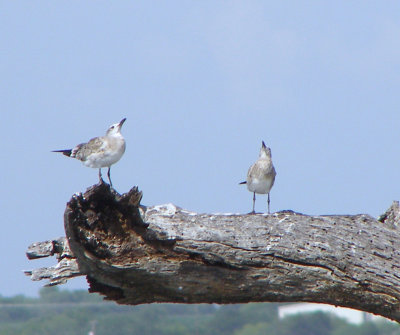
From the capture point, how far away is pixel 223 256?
5.30m

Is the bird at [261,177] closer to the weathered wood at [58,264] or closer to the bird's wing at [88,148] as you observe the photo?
the bird's wing at [88,148]

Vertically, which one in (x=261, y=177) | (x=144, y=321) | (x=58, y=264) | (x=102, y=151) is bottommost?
(x=58, y=264)

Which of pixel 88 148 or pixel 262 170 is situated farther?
pixel 262 170

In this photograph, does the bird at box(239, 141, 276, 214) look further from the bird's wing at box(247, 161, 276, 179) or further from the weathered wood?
the weathered wood

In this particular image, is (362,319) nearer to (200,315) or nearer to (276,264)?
(200,315)

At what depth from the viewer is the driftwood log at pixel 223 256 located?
5043 millimetres

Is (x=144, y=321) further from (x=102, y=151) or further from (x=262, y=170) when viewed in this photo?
(x=102, y=151)

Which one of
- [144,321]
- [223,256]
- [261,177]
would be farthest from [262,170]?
[144,321]

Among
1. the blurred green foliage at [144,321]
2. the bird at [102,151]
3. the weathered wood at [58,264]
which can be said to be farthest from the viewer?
the blurred green foliage at [144,321]

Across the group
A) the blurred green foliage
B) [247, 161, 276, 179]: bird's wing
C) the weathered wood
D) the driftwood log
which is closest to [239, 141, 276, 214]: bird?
[247, 161, 276, 179]: bird's wing

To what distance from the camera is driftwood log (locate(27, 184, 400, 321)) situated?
5.04m

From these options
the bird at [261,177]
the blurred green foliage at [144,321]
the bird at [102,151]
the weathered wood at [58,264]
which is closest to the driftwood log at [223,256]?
the weathered wood at [58,264]

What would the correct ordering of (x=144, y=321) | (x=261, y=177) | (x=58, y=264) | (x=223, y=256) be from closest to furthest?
(x=223, y=256), (x=58, y=264), (x=261, y=177), (x=144, y=321)

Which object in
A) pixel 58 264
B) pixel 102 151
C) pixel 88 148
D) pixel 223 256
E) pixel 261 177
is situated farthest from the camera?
pixel 261 177
